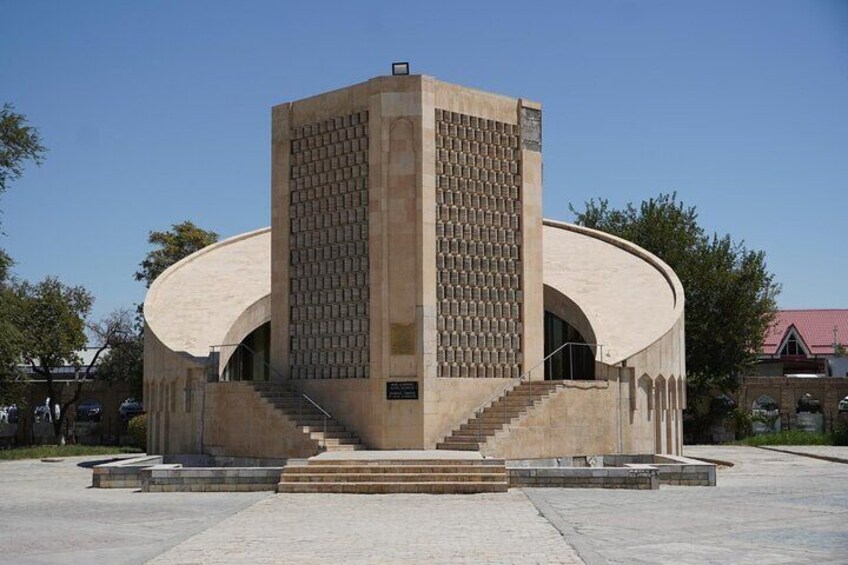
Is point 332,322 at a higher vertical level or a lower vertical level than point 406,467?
higher

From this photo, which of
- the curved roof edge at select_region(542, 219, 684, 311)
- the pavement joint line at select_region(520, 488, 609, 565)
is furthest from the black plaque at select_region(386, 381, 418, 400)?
the curved roof edge at select_region(542, 219, 684, 311)

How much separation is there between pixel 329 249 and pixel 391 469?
6220 mm

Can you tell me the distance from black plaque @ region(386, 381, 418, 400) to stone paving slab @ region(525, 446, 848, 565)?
456 centimetres

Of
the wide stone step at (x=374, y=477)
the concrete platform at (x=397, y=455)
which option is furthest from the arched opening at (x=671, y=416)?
the wide stone step at (x=374, y=477)

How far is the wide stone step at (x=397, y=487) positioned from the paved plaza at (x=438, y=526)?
0.45m

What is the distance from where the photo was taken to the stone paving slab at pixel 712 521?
10531 mm

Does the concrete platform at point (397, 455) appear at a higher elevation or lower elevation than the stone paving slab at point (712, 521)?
higher

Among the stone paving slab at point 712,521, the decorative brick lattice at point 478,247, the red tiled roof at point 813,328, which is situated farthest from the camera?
the red tiled roof at point 813,328

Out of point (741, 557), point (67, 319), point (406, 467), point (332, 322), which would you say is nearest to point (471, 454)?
point (406, 467)

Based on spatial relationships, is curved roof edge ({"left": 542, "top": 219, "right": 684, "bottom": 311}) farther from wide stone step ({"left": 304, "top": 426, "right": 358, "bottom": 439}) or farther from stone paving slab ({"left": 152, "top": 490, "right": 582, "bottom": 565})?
stone paving slab ({"left": 152, "top": 490, "right": 582, "bottom": 565})

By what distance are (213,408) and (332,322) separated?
3.12 meters

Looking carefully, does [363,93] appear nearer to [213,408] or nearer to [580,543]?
[213,408]

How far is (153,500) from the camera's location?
17094 millimetres

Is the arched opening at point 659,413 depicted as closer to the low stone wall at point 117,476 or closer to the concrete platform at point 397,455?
the concrete platform at point 397,455
